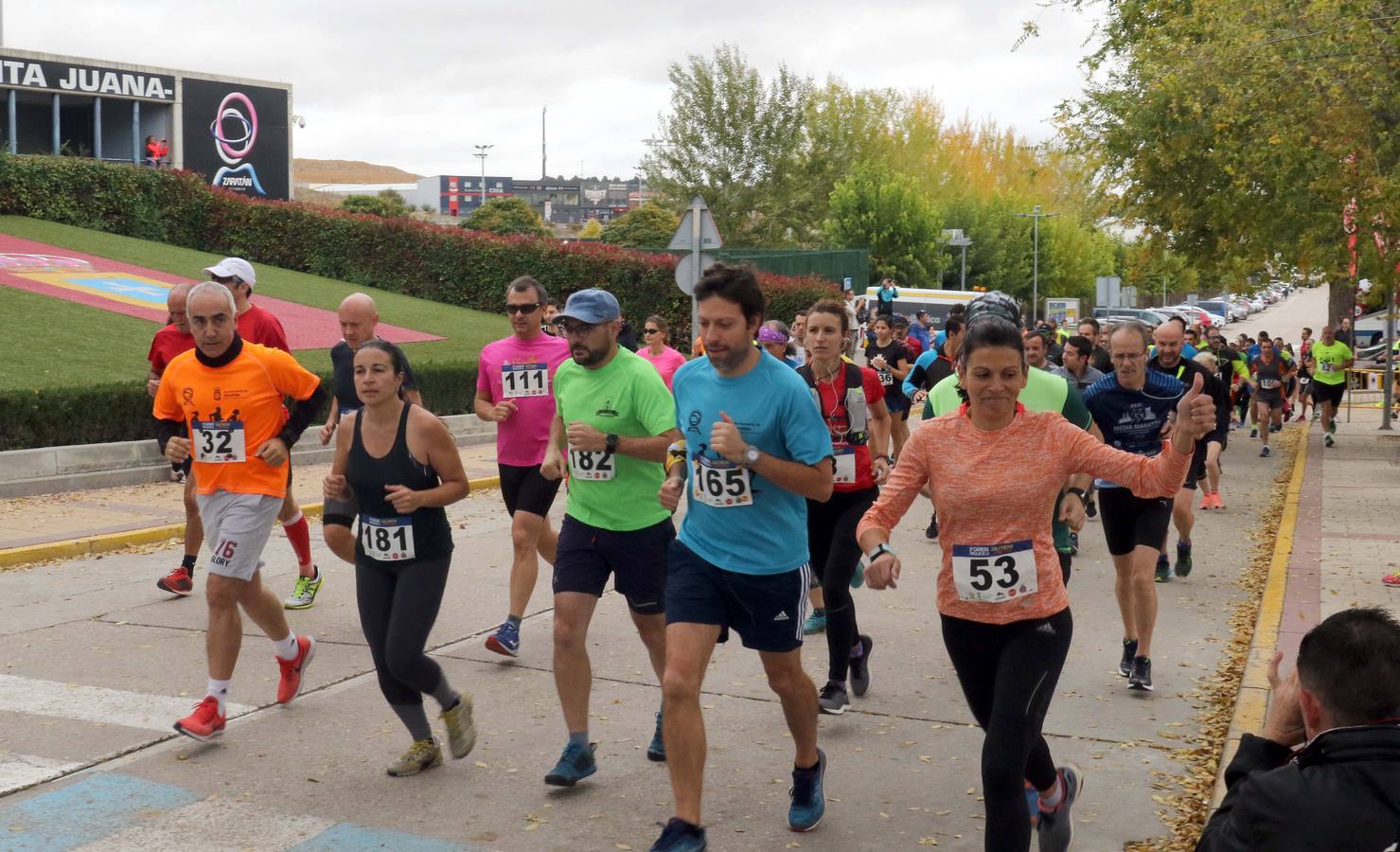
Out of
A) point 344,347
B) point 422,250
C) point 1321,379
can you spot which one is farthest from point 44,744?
point 422,250

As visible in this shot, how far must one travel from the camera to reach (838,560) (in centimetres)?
666

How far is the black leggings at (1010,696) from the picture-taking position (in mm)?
4066

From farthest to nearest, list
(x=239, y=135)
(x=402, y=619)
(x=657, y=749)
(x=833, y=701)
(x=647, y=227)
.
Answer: (x=647, y=227), (x=239, y=135), (x=833, y=701), (x=657, y=749), (x=402, y=619)

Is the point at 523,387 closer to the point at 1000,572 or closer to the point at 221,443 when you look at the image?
the point at 221,443

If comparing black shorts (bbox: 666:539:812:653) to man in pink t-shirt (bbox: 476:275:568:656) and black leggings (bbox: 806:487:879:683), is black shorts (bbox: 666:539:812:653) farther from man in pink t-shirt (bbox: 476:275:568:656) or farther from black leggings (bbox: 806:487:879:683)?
man in pink t-shirt (bbox: 476:275:568:656)

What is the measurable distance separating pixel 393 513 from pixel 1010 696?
2556mm

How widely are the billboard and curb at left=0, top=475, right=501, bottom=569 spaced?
34.9 meters

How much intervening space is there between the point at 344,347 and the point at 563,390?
337 cm

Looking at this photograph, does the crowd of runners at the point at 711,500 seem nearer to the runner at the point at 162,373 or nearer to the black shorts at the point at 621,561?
the black shorts at the point at 621,561

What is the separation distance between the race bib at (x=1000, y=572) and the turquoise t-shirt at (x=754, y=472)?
2.53 feet

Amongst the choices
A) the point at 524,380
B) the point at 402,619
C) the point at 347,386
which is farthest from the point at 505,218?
the point at 402,619

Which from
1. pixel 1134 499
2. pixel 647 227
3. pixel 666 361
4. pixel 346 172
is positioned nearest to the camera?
pixel 1134 499

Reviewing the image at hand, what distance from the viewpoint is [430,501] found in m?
5.54

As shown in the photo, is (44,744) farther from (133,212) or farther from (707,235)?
(133,212)
